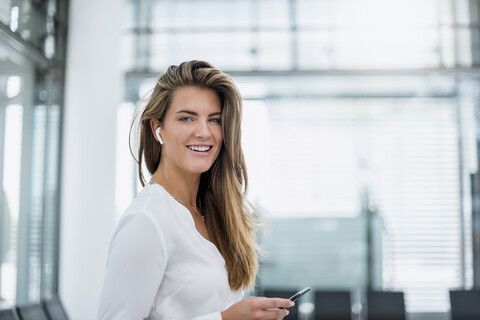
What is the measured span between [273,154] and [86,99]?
6.83ft

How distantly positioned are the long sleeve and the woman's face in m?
0.26

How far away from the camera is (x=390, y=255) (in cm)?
562

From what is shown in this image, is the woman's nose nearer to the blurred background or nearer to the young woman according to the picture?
the young woman

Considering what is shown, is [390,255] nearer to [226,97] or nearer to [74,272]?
[74,272]

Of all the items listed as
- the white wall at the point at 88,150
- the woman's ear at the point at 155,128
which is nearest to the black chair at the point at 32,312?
the white wall at the point at 88,150

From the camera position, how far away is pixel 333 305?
14.5 feet

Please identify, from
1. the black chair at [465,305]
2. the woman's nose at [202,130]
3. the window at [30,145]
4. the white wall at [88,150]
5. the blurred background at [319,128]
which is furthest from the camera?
the blurred background at [319,128]

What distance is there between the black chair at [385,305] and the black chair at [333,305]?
18 centimetres

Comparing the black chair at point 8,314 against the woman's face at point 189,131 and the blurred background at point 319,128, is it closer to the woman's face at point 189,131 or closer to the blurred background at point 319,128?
the woman's face at point 189,131

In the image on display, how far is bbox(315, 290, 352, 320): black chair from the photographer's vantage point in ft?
14.4

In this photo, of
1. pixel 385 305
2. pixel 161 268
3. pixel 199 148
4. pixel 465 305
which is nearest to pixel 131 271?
pixel 161 268

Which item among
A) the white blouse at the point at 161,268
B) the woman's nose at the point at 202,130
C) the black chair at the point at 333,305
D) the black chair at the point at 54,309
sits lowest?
the black chair at the point at 333,305

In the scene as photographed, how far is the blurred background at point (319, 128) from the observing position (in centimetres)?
535

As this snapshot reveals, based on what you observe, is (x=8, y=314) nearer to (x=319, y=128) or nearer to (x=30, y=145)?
(x=30, y=145)
